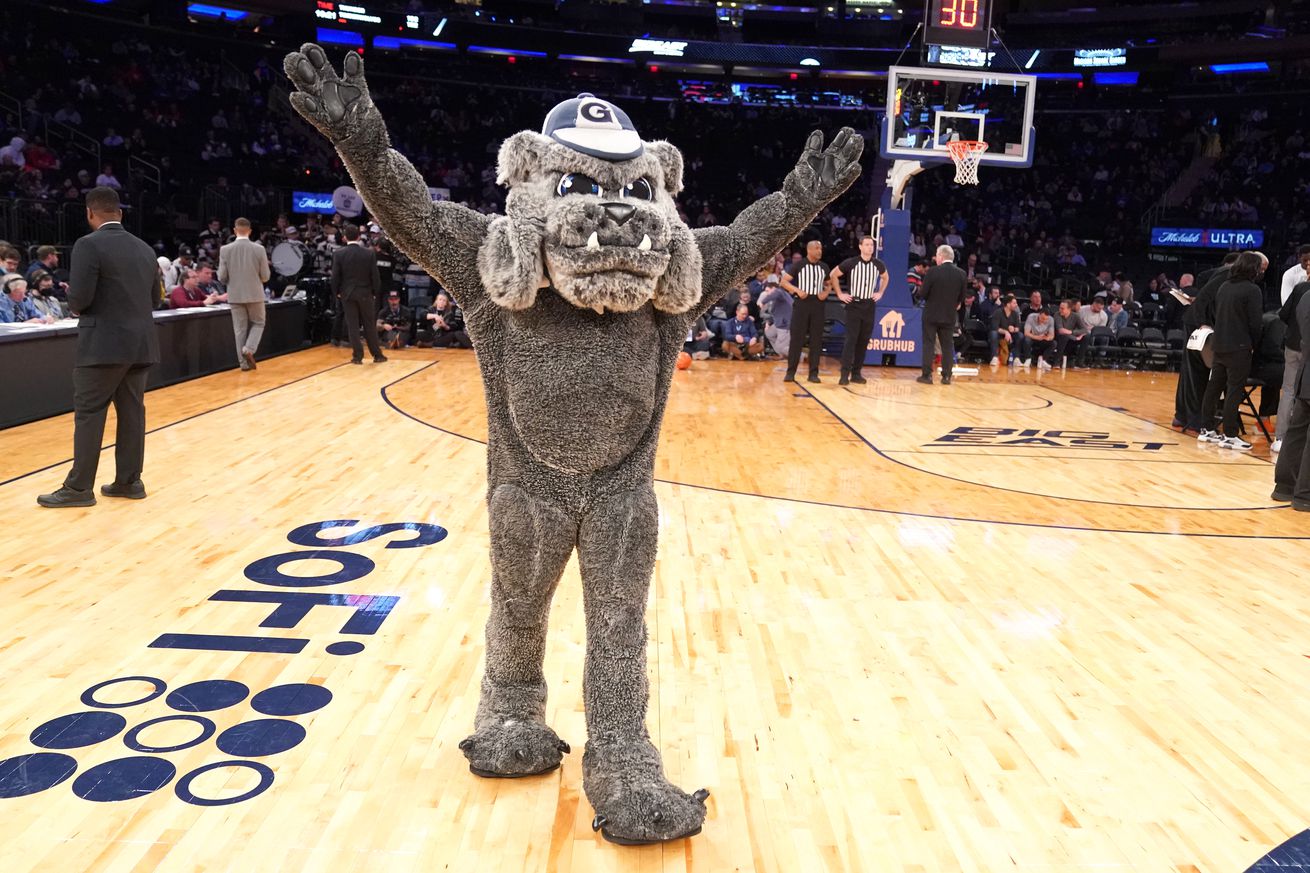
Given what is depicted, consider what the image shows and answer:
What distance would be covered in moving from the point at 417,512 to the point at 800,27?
76.6 ft

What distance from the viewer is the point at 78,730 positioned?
3160 mm

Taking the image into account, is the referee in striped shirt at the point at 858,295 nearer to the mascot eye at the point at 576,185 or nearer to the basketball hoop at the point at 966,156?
the basketball hoop at the point at 966,156

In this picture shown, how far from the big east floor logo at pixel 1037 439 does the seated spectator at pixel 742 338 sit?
18.0 feet

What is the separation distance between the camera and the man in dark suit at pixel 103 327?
18.0 ft

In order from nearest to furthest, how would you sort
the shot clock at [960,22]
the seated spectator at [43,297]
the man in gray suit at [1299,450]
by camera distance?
the man in gray suit at [1299,450] < the seated spectator at [43,297] < the shot clock at [960,22]

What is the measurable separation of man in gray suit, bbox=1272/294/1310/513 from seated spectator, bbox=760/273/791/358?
27.0 ft

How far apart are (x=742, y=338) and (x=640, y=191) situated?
12.0 metres

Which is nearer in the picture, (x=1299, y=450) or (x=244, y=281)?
(x=1299, y=450)

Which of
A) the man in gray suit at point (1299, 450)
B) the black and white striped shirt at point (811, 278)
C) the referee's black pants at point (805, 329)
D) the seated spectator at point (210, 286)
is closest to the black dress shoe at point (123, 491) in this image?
the man in gray suit at point (1299, 450)

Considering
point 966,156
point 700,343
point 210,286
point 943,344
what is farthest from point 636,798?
point 966,156

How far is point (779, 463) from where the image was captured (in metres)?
7.61

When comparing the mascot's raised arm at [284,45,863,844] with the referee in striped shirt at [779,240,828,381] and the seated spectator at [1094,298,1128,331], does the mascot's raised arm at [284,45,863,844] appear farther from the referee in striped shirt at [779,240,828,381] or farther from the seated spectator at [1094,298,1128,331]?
the seated spectator at [1094,298,1128,331]

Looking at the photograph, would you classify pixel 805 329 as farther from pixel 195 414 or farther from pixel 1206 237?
pixel 1206 237

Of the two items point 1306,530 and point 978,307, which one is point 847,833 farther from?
point 978,307
